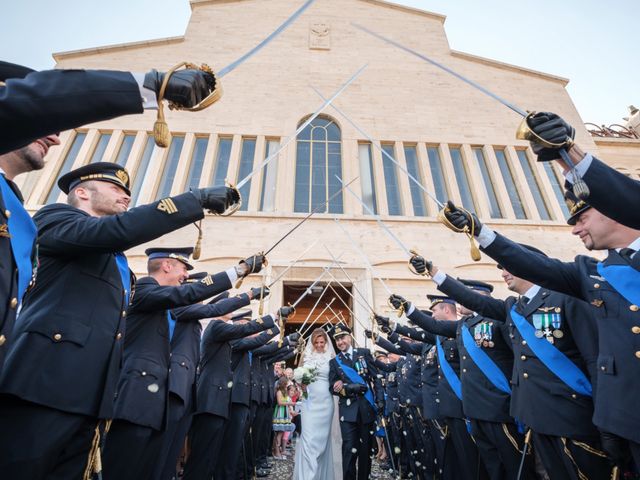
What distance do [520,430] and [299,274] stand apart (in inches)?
342

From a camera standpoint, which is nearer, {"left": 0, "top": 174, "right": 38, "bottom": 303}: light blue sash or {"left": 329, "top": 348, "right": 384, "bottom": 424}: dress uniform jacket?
{"left": 0, "top": 174, "right": 38, "bottom": 303}: light blue sash

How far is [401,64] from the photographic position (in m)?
15.8

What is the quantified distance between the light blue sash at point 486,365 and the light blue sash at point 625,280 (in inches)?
68.9

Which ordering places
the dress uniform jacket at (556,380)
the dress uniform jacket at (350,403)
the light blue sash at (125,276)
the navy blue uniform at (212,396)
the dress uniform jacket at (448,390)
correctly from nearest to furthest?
the light blue sash at (125,276)
the dress uniform jacket at (556,380)
the navy blue uniform at (212,396)
the dress uniform jacket at (448,390)
the dress uniform jacket at (350,403)

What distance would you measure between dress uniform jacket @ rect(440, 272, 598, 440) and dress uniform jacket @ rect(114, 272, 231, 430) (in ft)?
8.72

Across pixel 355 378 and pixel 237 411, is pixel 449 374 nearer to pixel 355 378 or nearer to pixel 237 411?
pixel 355 378

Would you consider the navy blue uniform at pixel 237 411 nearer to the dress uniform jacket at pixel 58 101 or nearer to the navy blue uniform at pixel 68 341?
the navy blue uniform at pixel 68 341

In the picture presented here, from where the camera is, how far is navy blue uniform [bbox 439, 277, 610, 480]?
7.84ft

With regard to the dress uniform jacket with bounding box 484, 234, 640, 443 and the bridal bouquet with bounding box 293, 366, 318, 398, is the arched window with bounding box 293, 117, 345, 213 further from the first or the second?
the dress uniform jacket with bounding box 484, 234, 640, 443

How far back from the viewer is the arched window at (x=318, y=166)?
43.1ft

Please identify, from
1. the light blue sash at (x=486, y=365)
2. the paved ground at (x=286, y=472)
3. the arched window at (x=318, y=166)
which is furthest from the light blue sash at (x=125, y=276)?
the arched window at (x=318, y=166)

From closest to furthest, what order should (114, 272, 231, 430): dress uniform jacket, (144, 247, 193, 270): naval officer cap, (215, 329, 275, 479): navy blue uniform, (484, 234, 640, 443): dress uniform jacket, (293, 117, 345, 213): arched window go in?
1. (484, 234, 640, 443): dress uniform jacket
2. (114, 272, 231, 430): dress uniform jacket
3. (144, 247, 193, 270): naval officer cap
4. (215, 329, 275, 479): navy blue uniform
5. (293, 117, 345, 213): arched window

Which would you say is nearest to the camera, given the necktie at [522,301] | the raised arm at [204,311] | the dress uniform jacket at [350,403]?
the necktie at [522,301]

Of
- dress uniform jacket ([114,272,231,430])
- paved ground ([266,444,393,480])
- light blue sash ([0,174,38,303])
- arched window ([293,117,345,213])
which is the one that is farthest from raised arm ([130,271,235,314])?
arched window ([293,117,345,213])
